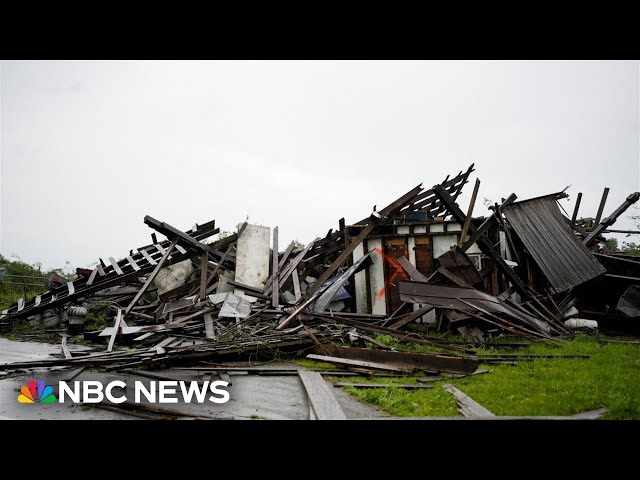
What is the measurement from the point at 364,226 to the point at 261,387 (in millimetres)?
6524

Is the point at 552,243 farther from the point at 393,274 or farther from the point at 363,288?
the point at 363,288

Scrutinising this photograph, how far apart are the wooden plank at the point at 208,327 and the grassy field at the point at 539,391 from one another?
3.43m

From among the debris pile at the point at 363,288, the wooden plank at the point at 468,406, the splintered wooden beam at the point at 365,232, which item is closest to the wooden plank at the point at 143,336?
the debris pile at the point at 363,288

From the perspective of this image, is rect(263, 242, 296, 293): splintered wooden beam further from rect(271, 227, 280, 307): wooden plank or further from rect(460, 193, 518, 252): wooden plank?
rect(460, 193, 518, 252): wooden plank

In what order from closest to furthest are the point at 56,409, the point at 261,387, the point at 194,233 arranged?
1. the point at 56,409
2. the point at 261,387
3. the point at 194,233

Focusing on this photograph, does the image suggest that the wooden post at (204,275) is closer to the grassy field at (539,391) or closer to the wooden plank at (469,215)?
the grassy field at (539,391)

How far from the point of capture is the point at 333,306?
1036 centimetres

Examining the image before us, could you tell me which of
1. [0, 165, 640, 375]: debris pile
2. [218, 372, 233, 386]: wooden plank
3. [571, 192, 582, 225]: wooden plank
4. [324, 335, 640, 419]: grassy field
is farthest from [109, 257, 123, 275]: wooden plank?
[571, 192, 582, 225]: wooden plank

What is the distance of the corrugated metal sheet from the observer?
959 centimetres

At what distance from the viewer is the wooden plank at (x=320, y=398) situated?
3986 millimetres

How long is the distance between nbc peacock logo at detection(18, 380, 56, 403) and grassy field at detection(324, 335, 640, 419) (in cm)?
369
